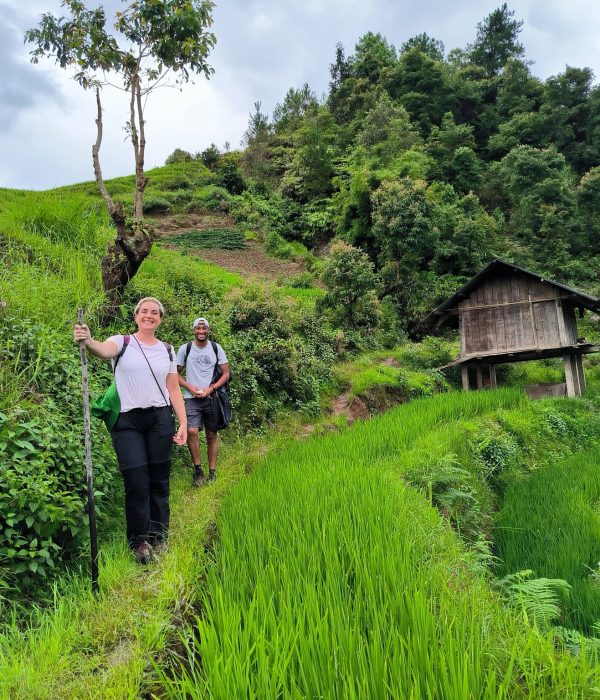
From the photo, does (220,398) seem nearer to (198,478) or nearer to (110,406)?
(198,478)

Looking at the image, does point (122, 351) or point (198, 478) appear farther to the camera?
point (198, 478)

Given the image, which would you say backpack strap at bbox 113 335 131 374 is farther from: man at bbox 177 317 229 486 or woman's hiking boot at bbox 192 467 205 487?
woman's hiking boot at bbox 192 467 205 487

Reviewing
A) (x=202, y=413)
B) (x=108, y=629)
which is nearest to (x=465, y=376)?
(x=202, y=413)

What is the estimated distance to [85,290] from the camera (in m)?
6.09

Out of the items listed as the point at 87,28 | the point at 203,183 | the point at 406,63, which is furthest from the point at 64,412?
the point at 406,63

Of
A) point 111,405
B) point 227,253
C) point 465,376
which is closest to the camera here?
point 111,405

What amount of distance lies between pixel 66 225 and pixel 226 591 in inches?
284

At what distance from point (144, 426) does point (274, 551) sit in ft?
4.56

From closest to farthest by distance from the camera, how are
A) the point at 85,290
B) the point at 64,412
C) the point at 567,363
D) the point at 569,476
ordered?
the point at 64,412 < the point at 85,290 < the point at 569,476 < the point at 567,363

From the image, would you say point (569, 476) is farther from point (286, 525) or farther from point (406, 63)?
point (406, 63)

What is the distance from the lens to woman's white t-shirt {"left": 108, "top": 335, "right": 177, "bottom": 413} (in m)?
3.30

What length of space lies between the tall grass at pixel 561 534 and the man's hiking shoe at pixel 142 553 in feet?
10.5

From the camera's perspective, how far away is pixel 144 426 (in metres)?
3.37

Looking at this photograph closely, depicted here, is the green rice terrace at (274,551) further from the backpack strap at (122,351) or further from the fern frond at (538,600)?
the backpack strap at (122,351)
